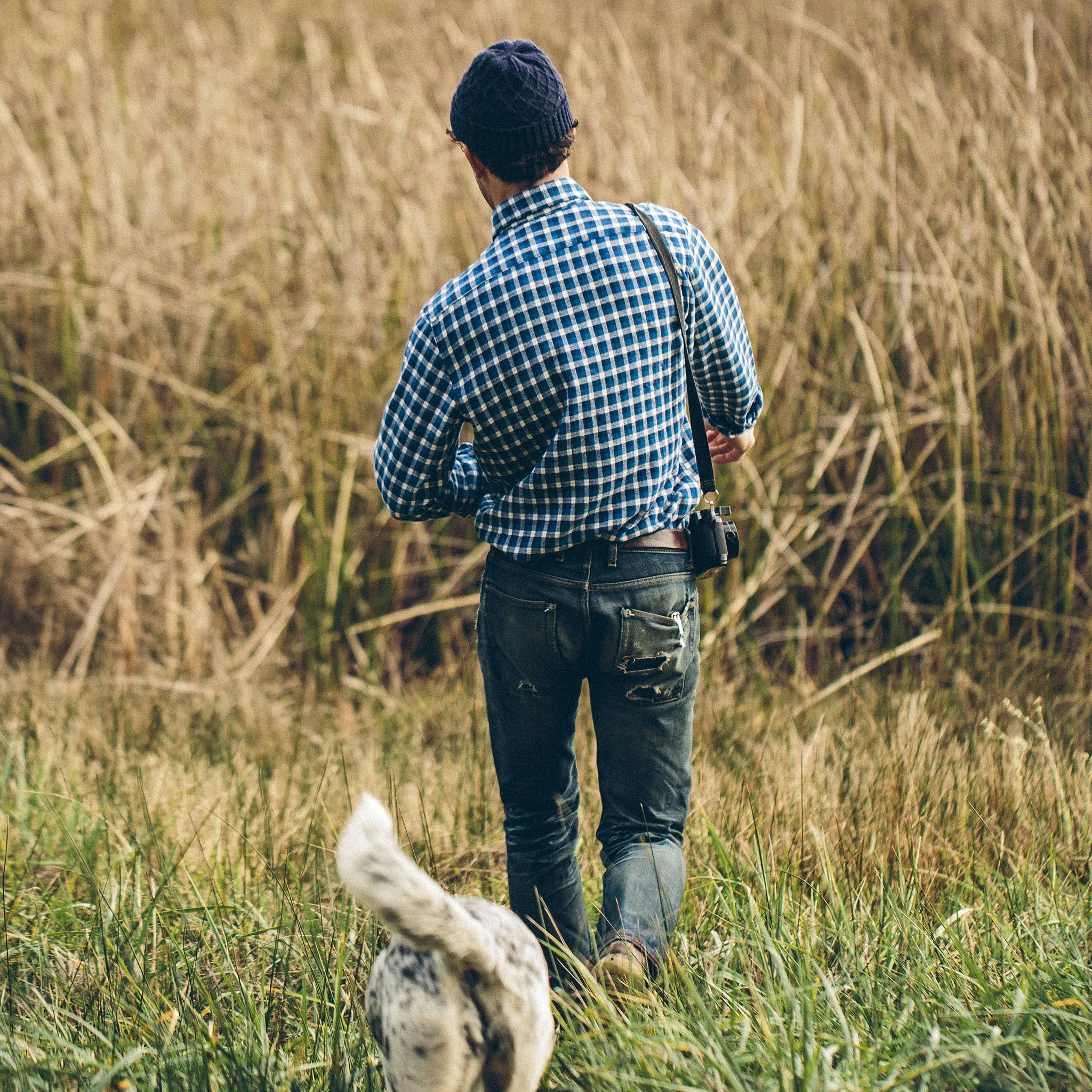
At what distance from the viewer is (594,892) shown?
227cm

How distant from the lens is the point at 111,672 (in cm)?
348

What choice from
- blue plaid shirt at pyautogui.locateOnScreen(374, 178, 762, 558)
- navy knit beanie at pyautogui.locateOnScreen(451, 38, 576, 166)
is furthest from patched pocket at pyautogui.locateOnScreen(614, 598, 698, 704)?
navy knit beanie at pyautogui.locateOnScreen(451, 38, 576, 166)

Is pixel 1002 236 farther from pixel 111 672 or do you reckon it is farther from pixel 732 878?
pixel 111 672

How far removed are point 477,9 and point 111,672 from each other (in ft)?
12.1

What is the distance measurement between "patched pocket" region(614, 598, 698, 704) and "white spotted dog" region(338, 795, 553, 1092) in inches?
20.5

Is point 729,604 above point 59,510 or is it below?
below

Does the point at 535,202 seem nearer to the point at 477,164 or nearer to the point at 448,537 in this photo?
the point at 477,164

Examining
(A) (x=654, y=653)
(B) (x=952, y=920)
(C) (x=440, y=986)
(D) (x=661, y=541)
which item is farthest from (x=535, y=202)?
(B) (x=952, y=920)

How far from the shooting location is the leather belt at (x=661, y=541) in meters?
1.83

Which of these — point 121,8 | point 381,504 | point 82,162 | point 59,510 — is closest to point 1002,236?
point 381,504

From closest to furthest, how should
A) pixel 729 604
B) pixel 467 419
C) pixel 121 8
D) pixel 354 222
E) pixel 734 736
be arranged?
1. pixel 467 419
2. pixel 734 736
3. pixel 729 604
4. pixel 354 222
5. pixel 121 8

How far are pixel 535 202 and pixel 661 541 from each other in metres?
0.59

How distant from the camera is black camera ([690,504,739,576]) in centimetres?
187

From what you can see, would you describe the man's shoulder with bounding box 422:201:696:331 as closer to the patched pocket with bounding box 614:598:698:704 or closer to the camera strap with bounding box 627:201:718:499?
the camera strap with bounding box 627:201:718:499
